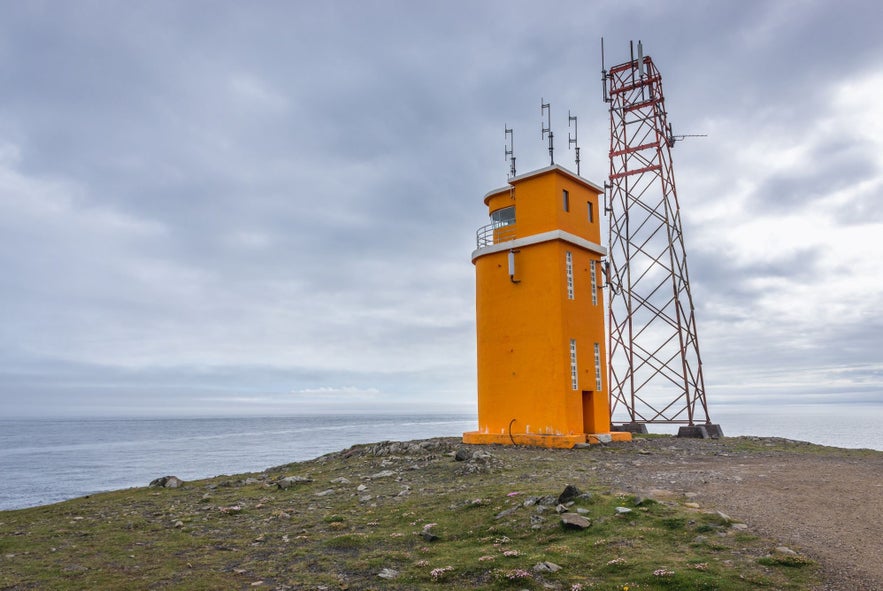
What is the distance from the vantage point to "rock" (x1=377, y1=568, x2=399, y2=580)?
1051cm

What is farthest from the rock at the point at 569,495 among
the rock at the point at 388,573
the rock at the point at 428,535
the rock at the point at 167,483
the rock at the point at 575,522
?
the rock at the point at 167,483

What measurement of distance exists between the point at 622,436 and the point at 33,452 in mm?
72191

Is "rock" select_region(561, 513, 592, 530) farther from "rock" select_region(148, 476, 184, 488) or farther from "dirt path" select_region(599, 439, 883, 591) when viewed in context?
"rock" select_region(148, 476, 184, 488)

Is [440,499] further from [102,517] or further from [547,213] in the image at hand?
[547,213]

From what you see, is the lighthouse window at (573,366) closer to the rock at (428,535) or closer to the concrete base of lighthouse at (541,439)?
the concrete base of lighthouse at (541,439)

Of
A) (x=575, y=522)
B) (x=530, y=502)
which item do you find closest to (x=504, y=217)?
(x=530, y=502)

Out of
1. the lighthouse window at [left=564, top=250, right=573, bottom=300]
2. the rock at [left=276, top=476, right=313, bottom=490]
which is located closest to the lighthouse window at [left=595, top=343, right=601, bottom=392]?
the lighthouse window at [left=564, top=250, right=573, bottom=300]

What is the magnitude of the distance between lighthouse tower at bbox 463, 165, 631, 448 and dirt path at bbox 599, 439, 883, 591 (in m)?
3.47

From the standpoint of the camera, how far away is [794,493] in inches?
537

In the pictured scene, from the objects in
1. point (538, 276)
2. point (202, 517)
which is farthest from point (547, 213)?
point (202, 517)

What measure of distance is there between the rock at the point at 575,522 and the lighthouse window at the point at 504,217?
19.3 meters

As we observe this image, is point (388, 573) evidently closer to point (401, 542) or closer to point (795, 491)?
point (401, 542)

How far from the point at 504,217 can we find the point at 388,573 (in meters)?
21.5

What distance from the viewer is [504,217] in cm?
2986
